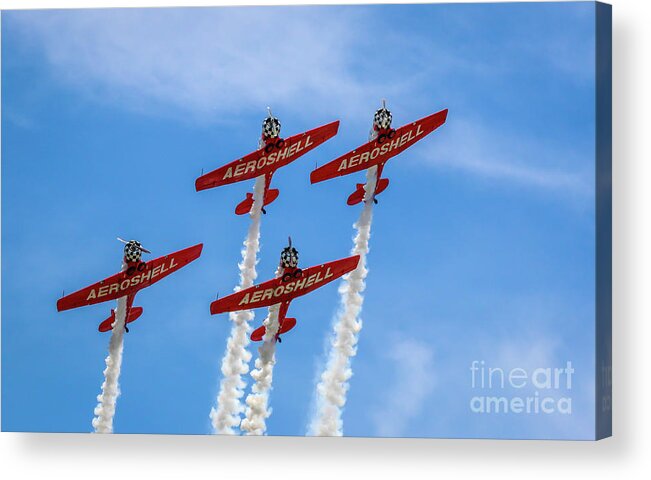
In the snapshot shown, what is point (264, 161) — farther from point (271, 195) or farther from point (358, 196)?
point (358, 196)

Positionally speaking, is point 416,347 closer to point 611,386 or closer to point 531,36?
point 611,386

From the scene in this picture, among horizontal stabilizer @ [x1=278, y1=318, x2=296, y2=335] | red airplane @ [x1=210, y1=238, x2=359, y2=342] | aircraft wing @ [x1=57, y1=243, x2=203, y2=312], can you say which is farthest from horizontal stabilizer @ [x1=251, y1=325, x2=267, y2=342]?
aircraft wing @ [x1=57, y1=243, x2=203, y2=312]

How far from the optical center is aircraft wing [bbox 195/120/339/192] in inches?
797

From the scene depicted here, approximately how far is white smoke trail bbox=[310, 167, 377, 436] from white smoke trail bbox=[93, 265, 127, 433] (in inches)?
103

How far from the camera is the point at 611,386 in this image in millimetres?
19562

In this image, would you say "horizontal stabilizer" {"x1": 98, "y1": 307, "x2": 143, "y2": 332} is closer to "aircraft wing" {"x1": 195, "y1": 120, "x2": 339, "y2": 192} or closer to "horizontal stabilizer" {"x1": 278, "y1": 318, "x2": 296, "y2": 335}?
"aircraft wing" {"x1": 195, "y1": 120, "x2": 339, "y2": 192}

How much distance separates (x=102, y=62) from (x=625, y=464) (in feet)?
27.5

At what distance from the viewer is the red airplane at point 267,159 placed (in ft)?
66.4

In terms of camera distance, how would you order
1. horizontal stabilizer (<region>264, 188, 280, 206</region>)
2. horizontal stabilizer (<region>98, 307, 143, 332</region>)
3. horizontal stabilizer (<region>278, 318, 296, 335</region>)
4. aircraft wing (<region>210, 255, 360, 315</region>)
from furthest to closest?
horizontal stabilizer (<region>98, 307, 143, 332</region>) < horizontal stabilizer (<region>264, 188, 280, 206</region>) < horizontal stabilizer (<region>278, 318, 296, 335</region>) < aircraft wing (<region>210, 255, 360, 315</region>)

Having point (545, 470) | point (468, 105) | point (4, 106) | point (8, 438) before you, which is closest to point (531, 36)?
point (468, 105)

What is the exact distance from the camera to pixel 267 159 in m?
20.4

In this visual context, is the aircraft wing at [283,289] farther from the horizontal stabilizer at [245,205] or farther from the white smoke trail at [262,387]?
the horizontal stabilizer at [245,205]

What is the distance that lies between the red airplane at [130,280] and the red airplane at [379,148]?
199 centimetres

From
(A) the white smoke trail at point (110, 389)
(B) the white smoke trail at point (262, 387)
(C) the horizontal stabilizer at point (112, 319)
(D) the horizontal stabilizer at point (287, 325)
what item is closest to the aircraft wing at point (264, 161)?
(B) the white smoke trail at point (262, 387)
